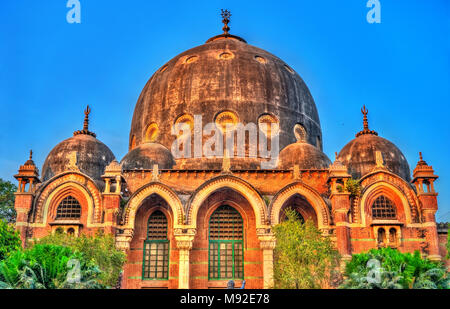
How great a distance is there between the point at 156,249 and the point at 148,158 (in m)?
5.25

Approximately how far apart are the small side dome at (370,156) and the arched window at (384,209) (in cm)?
284

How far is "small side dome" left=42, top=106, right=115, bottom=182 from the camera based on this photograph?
93.0 feet

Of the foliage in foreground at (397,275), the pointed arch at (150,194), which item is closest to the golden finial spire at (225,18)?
the pointed arch at (150,194)

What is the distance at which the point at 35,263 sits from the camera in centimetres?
1347

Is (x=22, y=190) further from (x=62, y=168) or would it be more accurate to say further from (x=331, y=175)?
(x=331, y=175)

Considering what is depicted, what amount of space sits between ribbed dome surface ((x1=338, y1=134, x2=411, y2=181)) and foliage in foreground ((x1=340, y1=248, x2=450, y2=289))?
44.9 feet

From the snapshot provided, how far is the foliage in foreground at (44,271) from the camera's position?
1326 cm

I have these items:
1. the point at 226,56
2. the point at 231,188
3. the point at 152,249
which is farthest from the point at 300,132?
the point at 152,249

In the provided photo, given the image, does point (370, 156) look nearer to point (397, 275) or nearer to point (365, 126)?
point (365, 126)

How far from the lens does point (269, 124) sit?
30312 mm

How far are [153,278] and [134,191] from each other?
14.7 ft

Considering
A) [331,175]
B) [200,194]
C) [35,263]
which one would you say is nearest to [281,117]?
[331,175]

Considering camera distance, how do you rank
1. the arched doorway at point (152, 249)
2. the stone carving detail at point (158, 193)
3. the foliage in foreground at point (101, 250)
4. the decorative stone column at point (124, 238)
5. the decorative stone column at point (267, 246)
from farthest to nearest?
the arched doorway at point (152, 249) → the stone carving detail at point (158, 193) → the decorative stone column at point (124, 238) → the decorative stone column at point (267, 246) → the foliage in foreground at point (101, 250)

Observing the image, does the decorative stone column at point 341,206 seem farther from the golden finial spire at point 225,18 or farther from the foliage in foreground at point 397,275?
the golden finial spire at point 225,18
